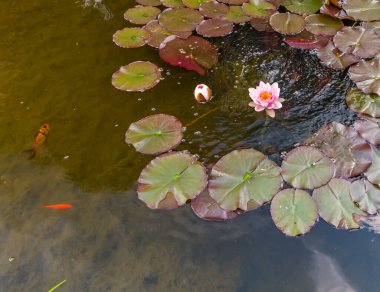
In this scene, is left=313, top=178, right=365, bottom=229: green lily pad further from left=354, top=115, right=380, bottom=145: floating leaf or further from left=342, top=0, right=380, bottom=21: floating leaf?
left=342, top=0, right=380, bottom=21: floating leaf

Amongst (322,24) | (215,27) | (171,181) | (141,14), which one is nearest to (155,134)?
(171,181)

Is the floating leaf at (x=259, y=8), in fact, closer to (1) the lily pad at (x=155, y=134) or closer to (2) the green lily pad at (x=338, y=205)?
(1) the lily pad at (x=155, y=134)

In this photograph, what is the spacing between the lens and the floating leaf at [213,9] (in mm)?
2801

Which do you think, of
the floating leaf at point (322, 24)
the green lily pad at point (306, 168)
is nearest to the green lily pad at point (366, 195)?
the green lily pad at point (306, 168)

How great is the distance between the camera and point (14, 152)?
2256 millimetres

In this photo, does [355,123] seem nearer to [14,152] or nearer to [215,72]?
[215,72]

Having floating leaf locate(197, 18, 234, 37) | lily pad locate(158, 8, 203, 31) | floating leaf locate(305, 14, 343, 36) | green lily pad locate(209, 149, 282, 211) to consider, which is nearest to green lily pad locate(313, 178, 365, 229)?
green lily pad locate(209, 149, 282, 211)

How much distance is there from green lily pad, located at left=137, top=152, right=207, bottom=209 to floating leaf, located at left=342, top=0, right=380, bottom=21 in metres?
1.54

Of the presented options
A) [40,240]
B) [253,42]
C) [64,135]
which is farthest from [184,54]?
[40,240]

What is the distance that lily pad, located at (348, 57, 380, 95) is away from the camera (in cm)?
234

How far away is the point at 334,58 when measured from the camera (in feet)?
8.28

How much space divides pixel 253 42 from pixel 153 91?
0.76m

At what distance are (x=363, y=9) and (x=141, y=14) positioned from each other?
1492 mm

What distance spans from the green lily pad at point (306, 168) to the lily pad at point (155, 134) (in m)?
0.58
